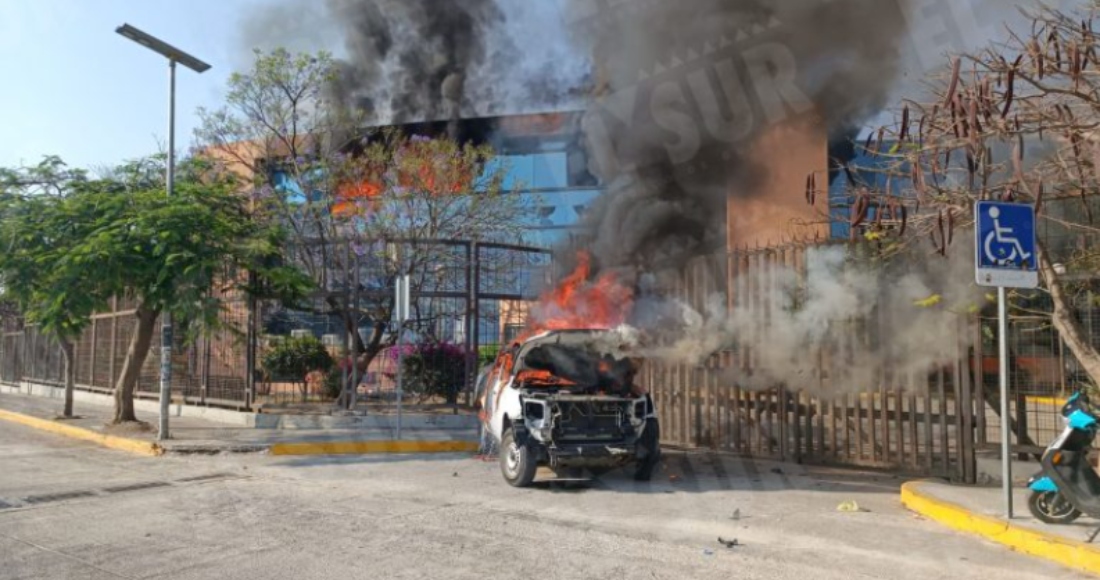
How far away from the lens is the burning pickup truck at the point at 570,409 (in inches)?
314

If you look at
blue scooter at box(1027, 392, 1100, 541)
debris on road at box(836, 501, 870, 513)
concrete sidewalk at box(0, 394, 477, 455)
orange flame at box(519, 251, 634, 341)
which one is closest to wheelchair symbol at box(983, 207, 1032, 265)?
blue scooter at box(1027, 392, 1100, 541)

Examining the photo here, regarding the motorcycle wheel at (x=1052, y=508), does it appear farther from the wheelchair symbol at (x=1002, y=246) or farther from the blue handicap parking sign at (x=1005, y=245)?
the wheelchair symbol at (x=1002, y=246)

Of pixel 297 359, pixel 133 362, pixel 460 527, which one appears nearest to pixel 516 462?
pixel 460 527

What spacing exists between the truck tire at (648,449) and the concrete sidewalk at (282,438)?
3802 mm

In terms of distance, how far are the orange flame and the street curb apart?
4.57 m

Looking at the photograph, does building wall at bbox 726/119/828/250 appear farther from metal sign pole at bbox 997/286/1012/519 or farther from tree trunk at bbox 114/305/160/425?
tree trunk at bbox 114/305/160/425

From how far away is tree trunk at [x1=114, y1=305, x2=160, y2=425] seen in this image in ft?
40.6

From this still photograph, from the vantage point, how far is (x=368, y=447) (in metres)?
11.2

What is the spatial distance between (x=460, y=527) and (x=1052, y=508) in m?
4.62

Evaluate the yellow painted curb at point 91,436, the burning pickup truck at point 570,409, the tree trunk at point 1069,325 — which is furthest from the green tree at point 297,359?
the tree trunk at point 1069,325

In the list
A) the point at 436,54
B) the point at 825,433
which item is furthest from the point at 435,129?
the point at 825,433

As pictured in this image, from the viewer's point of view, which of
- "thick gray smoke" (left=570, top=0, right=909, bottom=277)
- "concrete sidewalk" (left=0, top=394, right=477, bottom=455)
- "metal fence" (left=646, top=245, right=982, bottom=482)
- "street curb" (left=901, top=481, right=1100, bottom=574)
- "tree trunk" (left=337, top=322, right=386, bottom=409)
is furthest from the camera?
"tree trunk" (left=337, top=322, right=386, bottom=409)

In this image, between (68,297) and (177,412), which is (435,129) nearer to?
(177,412)

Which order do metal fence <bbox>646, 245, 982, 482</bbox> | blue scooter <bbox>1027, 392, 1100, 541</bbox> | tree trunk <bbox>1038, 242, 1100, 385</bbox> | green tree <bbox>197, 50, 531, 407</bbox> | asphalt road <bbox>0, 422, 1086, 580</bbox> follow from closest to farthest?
asphalt road <bbox>0, 422, 1086, 580</bbox>
blue scooter <bbox>1027, 392, 1100, 541</bbox>
tree trunk <bbox>1038, 242, 1100, 385</bbox>
metal fence <bbox>646, 245, 982, 482</bbox>
green tree <bbox>197, 50, 531, 407</bbox>
